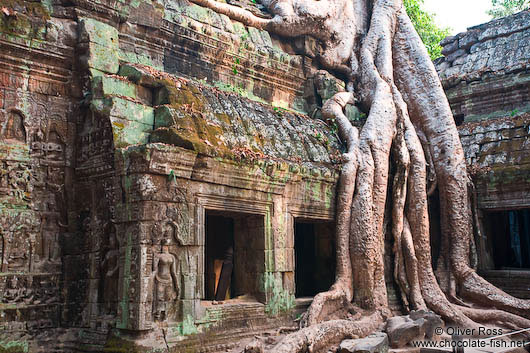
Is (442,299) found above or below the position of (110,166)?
below

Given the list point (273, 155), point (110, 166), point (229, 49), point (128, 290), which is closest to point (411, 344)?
point (273, 155)

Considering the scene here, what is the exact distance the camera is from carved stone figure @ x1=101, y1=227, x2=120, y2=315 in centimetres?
582

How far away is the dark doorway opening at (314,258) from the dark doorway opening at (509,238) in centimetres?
322

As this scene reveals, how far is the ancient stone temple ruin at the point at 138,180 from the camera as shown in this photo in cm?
573

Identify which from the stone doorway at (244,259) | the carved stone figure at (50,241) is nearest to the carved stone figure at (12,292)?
the carved stone figure at (50,241)

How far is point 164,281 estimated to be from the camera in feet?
18.7

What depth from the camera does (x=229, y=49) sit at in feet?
27.5

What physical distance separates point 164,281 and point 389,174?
14.5ft

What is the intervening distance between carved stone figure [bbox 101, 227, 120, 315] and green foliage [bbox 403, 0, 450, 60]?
15.7 metres

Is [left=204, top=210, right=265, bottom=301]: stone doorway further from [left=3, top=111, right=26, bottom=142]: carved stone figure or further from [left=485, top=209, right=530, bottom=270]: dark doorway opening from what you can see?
[left=485, top=209, right=530, bottom=270]: dark doorway opening

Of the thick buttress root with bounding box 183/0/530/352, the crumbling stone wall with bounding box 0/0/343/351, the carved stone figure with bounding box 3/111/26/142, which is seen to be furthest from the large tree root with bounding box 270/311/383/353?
the carved stone figure with bounding box 3/111/26/142

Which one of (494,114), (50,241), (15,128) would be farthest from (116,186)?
(494,114)

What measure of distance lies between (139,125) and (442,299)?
5051mm

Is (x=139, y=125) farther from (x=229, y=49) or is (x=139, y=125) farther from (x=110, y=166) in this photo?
(x=229, y=49)
